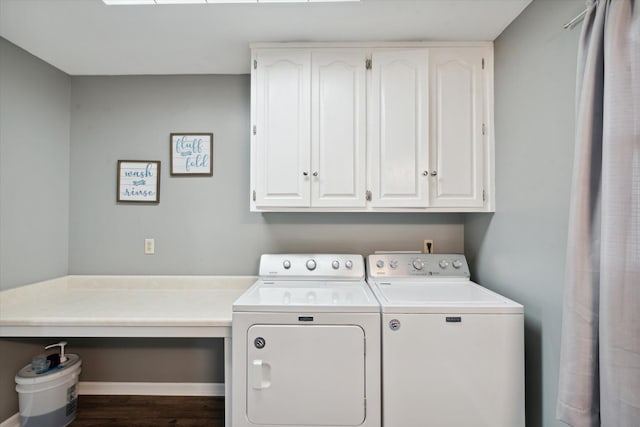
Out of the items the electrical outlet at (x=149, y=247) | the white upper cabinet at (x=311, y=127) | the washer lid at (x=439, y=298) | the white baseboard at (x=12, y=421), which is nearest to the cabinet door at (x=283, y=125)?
the white upper cabinet at (x=311, y=127)

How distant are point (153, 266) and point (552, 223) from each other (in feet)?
8.21

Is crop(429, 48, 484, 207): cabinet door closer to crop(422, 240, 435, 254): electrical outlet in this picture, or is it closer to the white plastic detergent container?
crop(422, 240, 435, 254): electrical outlet

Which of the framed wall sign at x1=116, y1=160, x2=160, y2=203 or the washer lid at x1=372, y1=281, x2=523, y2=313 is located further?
the framed wall sign at x1=116, y1=160, x2=160, y2=203

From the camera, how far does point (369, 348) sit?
1.36 metres

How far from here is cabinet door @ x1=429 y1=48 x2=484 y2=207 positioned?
181 centimetres

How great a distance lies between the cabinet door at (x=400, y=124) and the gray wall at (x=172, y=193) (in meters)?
0.62

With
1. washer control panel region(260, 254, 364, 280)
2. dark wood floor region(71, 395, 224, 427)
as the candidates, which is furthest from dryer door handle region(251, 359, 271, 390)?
dark wood floor region(71, 395, 224, 427)

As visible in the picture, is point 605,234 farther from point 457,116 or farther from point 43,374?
point 43,374

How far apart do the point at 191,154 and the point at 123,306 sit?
1.12m

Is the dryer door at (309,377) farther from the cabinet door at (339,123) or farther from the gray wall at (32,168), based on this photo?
the gray wall at (32,168)

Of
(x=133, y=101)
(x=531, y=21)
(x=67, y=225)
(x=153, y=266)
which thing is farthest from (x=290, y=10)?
(x=67, y=225)

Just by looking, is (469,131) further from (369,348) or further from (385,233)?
(369,348)

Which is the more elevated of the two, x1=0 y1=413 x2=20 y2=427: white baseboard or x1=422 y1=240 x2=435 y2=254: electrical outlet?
x1=422 y1=240 x2=435 y2=254: electrical outlet

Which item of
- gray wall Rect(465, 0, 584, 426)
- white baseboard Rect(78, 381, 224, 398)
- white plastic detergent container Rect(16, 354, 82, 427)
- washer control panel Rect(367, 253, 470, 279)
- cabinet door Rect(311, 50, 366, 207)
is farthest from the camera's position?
white baseboard Rect(78, 381, 224, 398)
